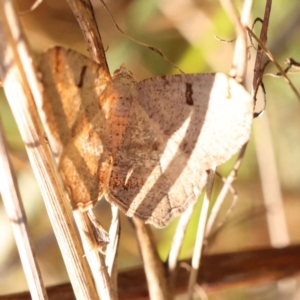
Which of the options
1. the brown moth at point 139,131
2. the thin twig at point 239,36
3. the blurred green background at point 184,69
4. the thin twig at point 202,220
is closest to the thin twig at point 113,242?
the brown moth at point 139,131

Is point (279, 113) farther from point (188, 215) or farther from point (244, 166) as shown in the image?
point (188, 215)

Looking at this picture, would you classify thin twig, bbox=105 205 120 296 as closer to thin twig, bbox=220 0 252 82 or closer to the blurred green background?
thin twig, bbox=220 0 252 82

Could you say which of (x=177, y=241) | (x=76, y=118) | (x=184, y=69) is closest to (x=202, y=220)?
(x=177, y=241)

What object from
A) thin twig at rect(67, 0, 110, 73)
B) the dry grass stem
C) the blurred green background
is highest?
the blurred green background

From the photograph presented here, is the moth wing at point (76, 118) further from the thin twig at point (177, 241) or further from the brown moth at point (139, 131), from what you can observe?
the thin twig at point (177, 241)

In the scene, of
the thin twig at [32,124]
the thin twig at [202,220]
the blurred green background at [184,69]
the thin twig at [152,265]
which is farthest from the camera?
the blurred green background at [184,69]

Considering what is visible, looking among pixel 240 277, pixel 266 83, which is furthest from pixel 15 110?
pixel 266 83

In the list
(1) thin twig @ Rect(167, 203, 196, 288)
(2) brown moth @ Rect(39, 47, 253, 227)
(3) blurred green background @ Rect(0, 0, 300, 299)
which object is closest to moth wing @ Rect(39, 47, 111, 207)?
(2) brown moth @ Rect(39, 47, 253, 227)
